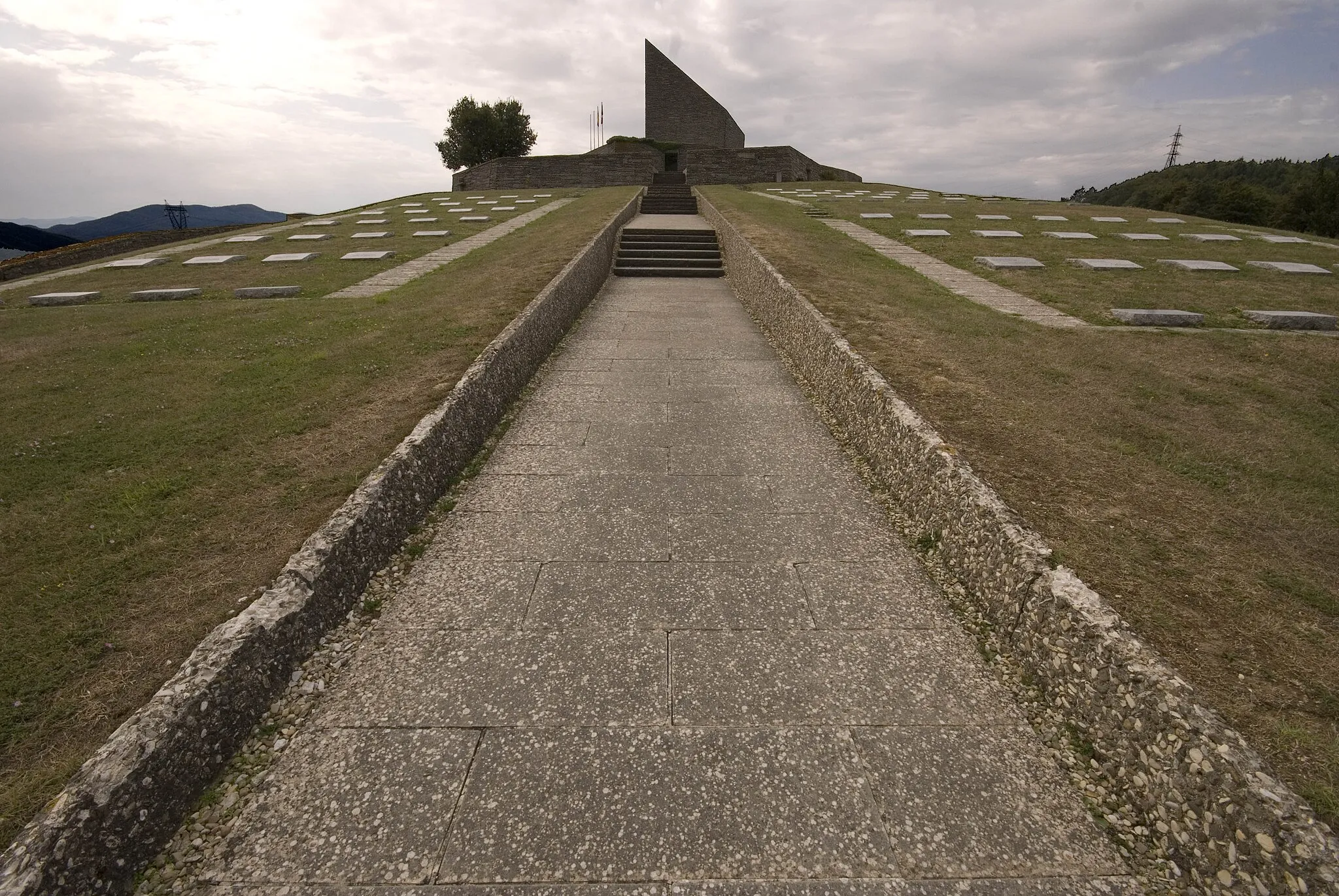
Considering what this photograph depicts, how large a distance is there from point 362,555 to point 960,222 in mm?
22239

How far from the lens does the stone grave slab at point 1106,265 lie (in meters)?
13.5

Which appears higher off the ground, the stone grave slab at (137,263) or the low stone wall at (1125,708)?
the stone grave slab at (137,263)

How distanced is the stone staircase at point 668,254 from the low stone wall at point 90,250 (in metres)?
17.5

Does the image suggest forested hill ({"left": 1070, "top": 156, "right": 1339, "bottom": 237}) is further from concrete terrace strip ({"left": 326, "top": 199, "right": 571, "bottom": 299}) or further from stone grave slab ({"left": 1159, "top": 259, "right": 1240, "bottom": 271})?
concrete terrace strip ({"left": 326, "top": 199, "right": 571, "bottom": 299})

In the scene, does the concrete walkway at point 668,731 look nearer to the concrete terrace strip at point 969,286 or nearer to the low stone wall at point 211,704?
the low stone wall at point 211,704

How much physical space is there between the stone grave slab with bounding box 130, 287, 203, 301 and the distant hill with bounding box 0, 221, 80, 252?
29.1 m

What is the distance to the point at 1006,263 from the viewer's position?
1408 centimetres

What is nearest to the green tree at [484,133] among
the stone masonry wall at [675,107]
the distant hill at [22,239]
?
the stone masonry wall at [675,107]

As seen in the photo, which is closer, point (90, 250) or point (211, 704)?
Answer: point (211, 704)

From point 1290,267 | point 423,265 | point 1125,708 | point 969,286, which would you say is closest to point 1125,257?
point 1290,267

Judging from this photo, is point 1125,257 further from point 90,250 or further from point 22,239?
point 22,239

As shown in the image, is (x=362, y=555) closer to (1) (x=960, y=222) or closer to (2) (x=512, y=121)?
(1) (x=960, y=222)

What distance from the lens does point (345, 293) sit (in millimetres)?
12281

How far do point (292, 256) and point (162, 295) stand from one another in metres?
4.86
